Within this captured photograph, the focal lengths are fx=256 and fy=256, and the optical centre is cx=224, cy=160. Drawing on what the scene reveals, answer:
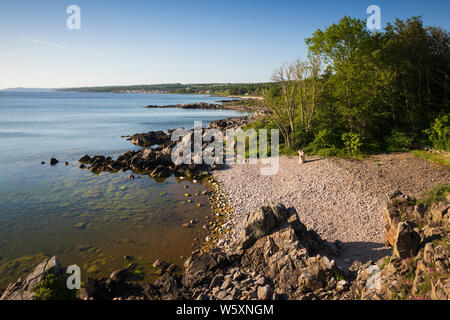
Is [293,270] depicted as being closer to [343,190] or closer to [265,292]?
[265,292]

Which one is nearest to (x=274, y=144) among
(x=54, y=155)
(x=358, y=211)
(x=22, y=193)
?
(x=358, y=211)

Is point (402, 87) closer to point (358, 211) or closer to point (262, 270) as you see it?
point (358, 211)

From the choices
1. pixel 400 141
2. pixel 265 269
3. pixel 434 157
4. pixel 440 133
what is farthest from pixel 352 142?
pixel 265 269

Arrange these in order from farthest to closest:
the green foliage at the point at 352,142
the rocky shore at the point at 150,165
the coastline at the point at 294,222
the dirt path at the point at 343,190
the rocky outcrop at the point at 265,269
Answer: the rocky shore at the point at 150,165 → the green foliage at the point at 352,142 → the dirt path at the point at 343,190 → the coastline at the point at 294,222 → the rocky outcrop at the point at 265,269

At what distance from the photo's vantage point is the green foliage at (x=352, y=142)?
2342cm

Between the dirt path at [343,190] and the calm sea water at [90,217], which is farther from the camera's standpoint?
the calm sea water at [90,217]

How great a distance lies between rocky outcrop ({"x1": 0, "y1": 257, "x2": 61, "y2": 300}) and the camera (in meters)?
9.12

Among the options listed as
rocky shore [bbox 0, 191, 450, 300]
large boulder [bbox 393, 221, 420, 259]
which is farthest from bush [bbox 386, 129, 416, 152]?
large boulder [bbox 393, 221, 420, 259]

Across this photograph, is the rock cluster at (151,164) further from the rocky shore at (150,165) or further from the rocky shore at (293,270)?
→ the rocky shore at (293,270)

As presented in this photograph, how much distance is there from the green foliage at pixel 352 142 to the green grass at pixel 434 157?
13.9 feet

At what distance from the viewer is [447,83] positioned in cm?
2331

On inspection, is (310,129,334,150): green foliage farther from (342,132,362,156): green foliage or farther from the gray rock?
the gray rock

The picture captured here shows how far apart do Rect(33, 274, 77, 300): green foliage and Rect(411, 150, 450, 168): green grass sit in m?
24.2

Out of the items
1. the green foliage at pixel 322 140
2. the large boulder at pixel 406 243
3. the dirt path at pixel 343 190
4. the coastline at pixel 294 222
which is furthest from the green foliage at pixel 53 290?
the green foliage at pixel 322 140
